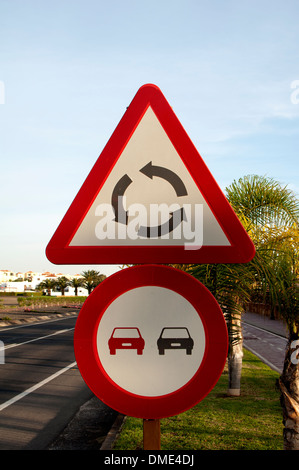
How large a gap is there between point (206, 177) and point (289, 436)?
3.78 m

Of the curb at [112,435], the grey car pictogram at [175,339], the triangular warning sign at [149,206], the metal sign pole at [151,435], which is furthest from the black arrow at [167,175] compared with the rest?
the curb at [112,435]

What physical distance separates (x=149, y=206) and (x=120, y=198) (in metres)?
0.12

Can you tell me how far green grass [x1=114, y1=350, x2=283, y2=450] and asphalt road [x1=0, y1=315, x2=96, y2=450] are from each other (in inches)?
65.4

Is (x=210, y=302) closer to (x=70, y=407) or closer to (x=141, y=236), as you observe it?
(x=141, y=236)

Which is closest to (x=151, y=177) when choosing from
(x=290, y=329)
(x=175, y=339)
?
(x=175, y=339)

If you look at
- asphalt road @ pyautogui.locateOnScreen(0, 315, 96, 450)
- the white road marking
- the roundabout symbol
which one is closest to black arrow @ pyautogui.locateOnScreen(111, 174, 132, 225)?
the roundabout symbol

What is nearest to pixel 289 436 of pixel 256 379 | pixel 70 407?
pixel 70 407

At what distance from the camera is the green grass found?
6.59 metres

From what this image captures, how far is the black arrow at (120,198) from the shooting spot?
5.30 ft

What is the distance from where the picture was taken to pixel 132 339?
1.51 metres

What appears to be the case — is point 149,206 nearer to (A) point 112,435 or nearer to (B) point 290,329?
(B) point 290,329

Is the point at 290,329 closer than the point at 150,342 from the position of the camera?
No

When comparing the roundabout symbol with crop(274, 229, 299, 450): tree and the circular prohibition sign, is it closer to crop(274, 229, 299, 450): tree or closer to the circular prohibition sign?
the circular prohibition sign

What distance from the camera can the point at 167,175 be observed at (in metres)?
1.69
